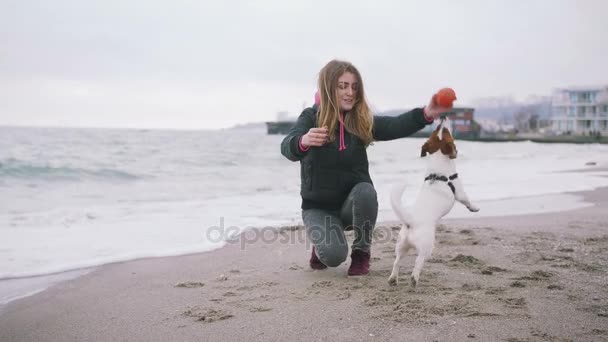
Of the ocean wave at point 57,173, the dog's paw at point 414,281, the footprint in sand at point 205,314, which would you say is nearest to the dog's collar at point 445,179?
the dog's paw at point 414,281

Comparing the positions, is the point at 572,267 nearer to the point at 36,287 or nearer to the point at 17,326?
the point at 17,326

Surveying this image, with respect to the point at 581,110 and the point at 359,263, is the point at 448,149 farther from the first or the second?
the point at 581,110

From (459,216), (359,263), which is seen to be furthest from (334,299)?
(459,216)

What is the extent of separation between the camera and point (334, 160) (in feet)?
10.8

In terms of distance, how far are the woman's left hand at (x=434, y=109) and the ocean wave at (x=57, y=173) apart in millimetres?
10802

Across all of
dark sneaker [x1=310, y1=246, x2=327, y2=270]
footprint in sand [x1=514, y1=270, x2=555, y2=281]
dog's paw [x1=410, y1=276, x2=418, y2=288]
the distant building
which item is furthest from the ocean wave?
the distant building

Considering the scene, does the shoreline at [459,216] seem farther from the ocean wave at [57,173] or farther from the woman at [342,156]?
the ocean wave at [57,173]

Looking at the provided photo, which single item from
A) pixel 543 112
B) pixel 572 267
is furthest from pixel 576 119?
pixel 572 267

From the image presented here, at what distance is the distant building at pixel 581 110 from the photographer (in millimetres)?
52781

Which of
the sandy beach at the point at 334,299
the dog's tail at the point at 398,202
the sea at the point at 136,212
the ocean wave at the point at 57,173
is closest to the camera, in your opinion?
the sandy beach at the point at 334,299

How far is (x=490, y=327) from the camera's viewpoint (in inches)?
87.7

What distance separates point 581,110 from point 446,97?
195 ft

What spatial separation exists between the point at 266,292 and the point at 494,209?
13.3 ft

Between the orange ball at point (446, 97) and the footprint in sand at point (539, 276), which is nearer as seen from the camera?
the orange ball at point (446, 97)
